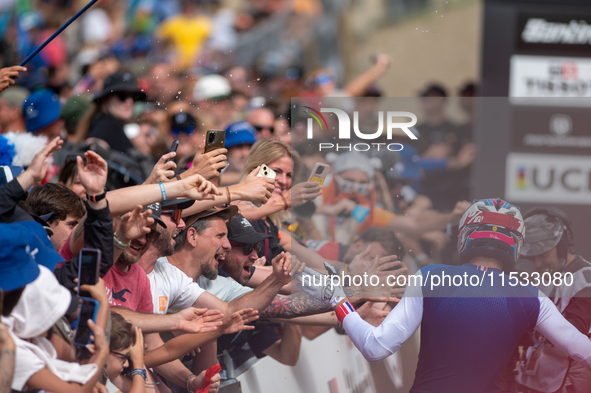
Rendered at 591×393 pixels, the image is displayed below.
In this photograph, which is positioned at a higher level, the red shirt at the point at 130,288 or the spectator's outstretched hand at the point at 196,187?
the spectator's outstretched hand at the point at 196,187

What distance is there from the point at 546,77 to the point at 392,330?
5883 millimetres

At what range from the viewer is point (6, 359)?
2391 millimetres

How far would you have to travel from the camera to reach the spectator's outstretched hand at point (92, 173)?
278cm

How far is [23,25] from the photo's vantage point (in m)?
10.4

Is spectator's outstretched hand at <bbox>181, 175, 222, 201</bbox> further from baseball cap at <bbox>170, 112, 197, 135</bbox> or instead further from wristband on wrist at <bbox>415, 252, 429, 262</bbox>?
baseball cap at <bbox>170, 112, 197, 135</bbox>

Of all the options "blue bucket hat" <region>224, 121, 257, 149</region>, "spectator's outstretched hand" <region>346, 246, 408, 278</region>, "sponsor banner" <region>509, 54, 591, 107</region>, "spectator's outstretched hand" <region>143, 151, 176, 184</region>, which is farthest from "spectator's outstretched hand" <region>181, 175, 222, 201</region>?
"sponsor banner" <region>509, 54, 591, 107</region>

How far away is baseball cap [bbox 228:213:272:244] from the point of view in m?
3.74

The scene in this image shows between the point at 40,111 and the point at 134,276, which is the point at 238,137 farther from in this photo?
the point at 134,276

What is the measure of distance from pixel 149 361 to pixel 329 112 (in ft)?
5.43

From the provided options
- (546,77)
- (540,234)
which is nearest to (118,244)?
(540,234)

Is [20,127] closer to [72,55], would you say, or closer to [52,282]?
[52,282]

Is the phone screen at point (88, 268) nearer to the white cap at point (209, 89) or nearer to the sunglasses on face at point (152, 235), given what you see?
the sunglasses on face at point (152, 235)

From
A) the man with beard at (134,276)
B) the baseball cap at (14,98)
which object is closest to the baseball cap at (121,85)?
the baseball cap at (14,98)

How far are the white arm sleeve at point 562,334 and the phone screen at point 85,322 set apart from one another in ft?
6.75
